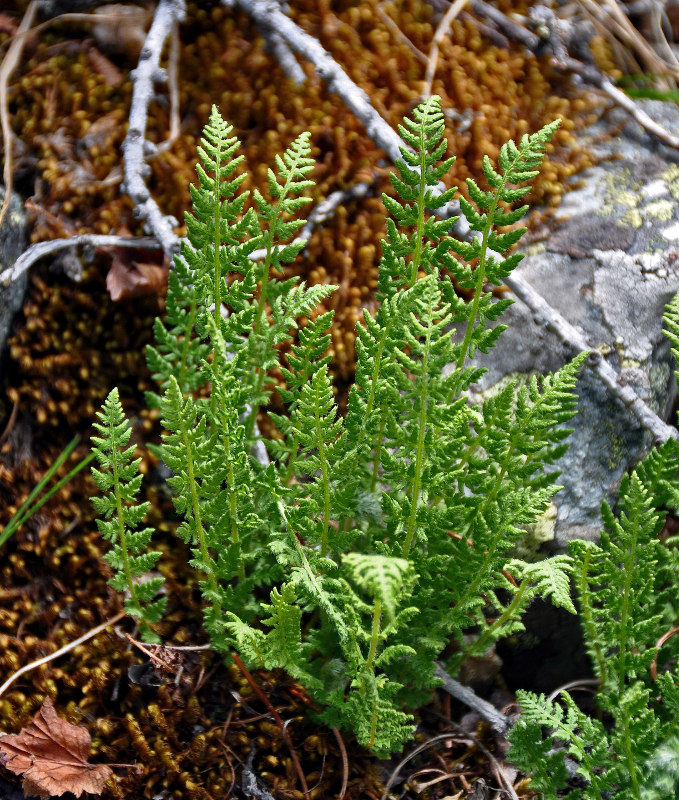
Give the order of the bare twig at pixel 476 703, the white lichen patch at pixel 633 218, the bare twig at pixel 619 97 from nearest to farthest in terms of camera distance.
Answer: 1. the bare twig at pixel 476 703
2. the white lichen patch at pixel 633 218
3. the bare twig at pixel 619 97

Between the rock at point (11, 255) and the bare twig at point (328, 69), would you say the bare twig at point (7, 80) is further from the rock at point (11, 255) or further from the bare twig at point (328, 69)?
the bare twig at point (328, 69)

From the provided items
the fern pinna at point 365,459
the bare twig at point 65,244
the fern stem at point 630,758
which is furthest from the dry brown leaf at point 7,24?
the fern stem at point 630,758

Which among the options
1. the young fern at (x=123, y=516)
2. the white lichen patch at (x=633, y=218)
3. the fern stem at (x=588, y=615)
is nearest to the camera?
the young fern at (x=123, y=516)

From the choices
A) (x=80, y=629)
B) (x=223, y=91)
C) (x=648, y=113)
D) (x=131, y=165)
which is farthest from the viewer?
(x=648, y=113)

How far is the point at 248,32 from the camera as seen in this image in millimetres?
2879

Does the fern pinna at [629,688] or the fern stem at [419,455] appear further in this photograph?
the fern pinna at [629,688]

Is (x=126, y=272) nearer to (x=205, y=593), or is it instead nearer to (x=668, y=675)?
(x=205, y=593)

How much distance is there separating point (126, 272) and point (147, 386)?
368 millimetres

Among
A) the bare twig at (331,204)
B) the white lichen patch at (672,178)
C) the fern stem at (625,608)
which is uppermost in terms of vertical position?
the white lichen patch at (672,178)

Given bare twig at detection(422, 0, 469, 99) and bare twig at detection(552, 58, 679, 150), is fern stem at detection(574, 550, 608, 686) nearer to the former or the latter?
bare twig at detection(422, 0, 469, 99)

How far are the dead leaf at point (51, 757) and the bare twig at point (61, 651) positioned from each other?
0.12m

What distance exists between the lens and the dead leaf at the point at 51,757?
1.78 meters

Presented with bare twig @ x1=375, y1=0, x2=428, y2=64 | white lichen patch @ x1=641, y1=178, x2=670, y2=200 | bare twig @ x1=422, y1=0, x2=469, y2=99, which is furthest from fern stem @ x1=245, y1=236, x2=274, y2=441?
white lichen patch @ x1=641, y1=178, x2=670, y2=200

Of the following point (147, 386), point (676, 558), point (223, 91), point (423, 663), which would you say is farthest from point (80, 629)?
point (223, 91)
